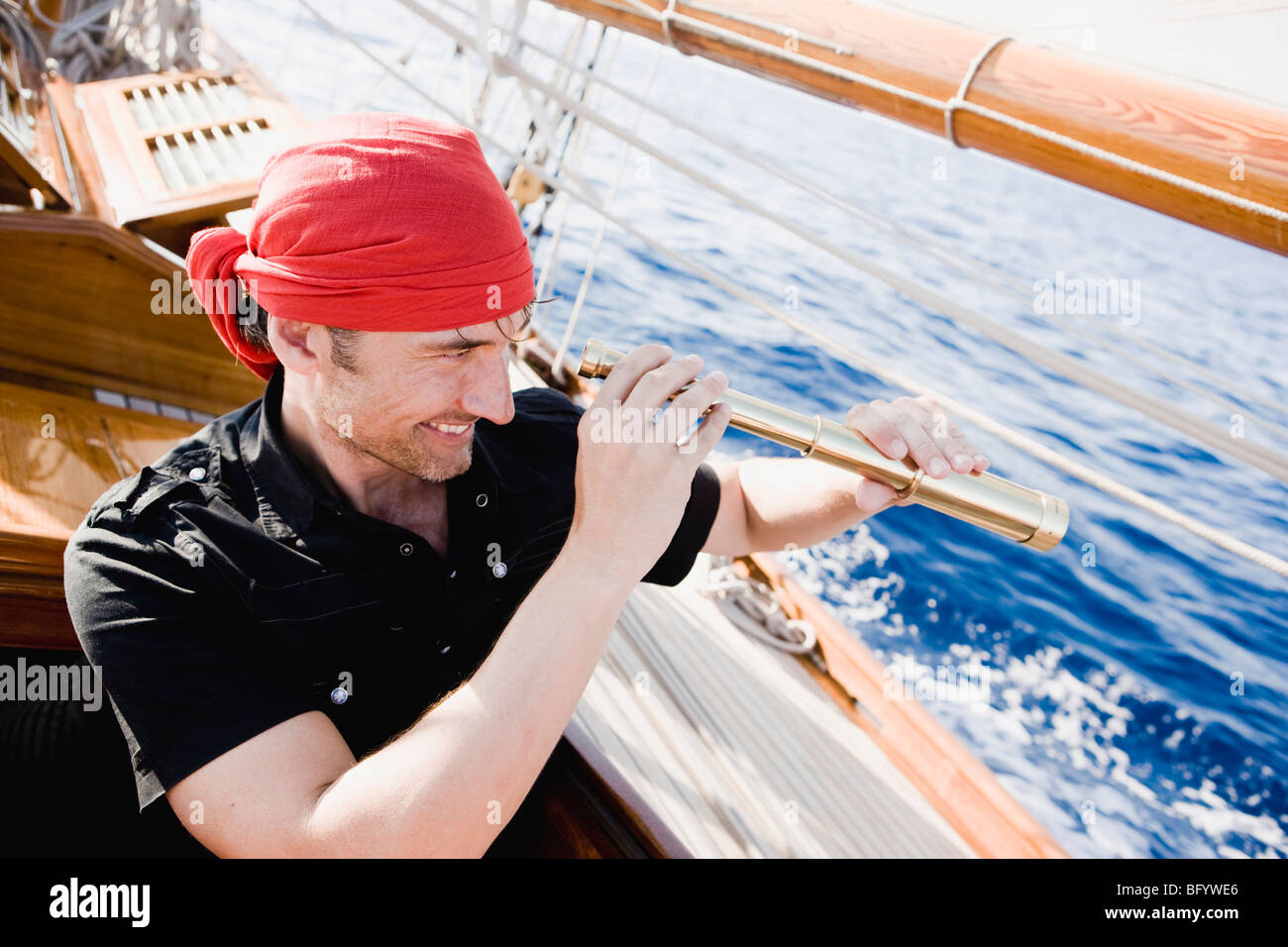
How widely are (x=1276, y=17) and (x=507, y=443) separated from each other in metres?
1.23

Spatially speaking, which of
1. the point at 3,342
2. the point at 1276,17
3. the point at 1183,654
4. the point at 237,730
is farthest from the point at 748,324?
the point at 237,730

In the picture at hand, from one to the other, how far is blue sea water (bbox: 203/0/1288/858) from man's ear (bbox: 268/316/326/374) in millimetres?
841

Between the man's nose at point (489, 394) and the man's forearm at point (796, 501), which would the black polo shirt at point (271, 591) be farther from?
the man's forearm at point (796, 501)

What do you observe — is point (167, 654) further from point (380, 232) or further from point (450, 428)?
point (380, 232)

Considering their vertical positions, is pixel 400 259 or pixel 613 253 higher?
pixel 400 259

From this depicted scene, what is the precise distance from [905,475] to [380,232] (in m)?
0.72

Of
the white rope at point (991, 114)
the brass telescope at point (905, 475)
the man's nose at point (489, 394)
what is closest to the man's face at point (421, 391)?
the man's nose at point (489, 394)

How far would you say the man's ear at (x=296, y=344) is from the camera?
1206 millimetres

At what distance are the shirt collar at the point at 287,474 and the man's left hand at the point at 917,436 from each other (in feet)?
1.82

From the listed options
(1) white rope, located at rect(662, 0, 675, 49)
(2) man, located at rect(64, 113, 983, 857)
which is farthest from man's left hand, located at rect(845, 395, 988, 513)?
(1) white rope, located at rect(662, 0, 675, 49)

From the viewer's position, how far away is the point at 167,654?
39.5 inches

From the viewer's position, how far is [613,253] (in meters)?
8.09

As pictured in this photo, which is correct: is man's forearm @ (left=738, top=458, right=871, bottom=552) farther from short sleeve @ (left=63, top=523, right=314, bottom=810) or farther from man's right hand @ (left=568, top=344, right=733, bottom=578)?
short sleeve @ (left=63, top=523, right=314, bottom=810)
